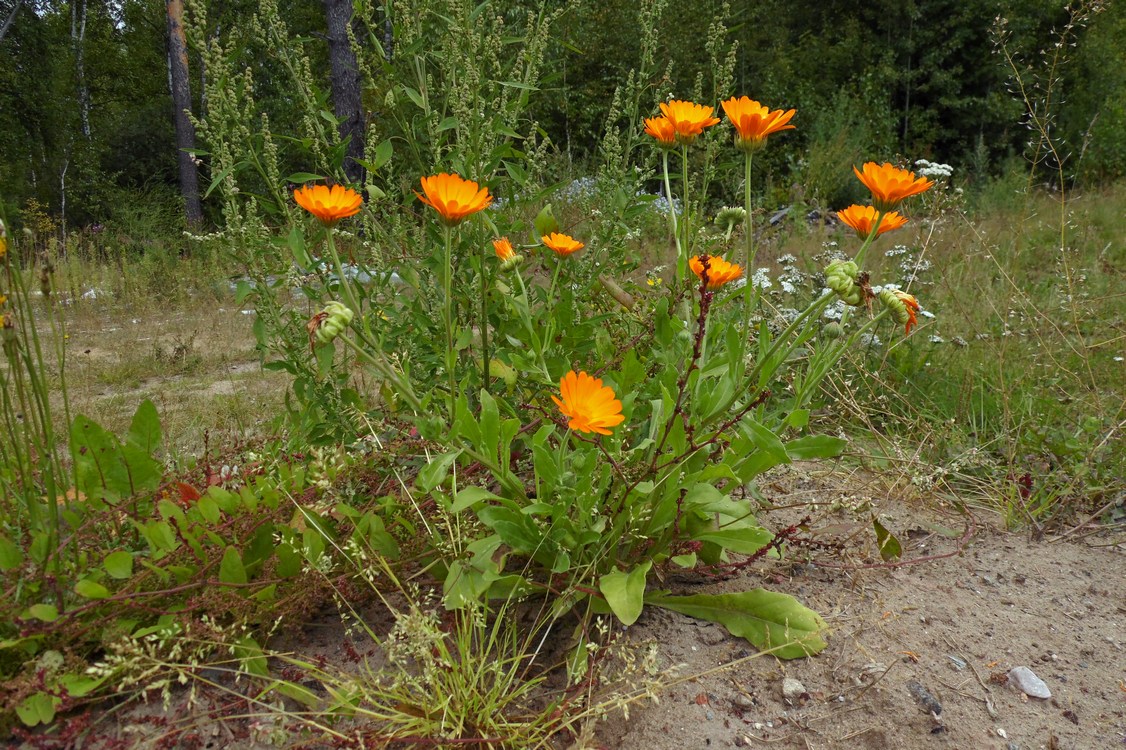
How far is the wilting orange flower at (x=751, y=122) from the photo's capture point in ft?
4.69

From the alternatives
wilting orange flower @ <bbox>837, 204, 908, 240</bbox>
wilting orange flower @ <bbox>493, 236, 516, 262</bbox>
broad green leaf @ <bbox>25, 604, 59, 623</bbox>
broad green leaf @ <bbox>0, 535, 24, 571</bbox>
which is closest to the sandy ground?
wilting orange flower @ <bbox>837, 204, 908, 240</bbox>

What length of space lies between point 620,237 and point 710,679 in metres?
1.27

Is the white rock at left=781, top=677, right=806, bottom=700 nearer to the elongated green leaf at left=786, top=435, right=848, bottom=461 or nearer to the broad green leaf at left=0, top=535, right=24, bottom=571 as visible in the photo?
the elongated green leaf at left=786, top=435, right=848, bottom=461

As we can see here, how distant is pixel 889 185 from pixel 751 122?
11.8 inches

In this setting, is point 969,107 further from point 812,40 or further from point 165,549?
point 165,549

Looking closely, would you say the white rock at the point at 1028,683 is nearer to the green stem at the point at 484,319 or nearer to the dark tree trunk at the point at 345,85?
the green stem at the point at 484,319

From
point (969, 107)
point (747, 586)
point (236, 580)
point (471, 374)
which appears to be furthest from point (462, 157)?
point (969, 107)

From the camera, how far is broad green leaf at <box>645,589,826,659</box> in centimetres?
141

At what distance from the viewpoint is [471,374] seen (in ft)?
5.88

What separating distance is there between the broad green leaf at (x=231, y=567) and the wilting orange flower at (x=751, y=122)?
1.30 meters

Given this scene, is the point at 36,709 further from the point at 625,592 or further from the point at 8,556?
the point at 625,592

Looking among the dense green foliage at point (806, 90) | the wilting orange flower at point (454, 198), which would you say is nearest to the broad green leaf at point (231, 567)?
the wilting orange flower at point (454, 198)

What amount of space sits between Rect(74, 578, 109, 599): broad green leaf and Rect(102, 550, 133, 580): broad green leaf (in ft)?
0.11

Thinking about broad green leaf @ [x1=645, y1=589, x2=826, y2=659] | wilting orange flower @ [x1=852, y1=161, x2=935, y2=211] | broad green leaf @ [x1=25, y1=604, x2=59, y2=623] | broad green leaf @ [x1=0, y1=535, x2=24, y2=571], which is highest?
wilting orange flower @ [x1=852, y1=161, x2=935, y2=211]
